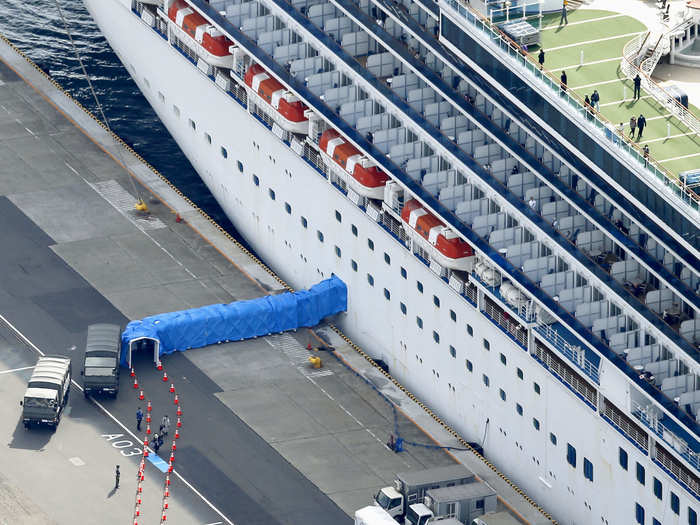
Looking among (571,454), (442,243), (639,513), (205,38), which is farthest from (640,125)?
(205,38)

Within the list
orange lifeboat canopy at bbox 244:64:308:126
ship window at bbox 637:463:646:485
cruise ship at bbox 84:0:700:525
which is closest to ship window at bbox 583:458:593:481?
cruise ship at bbox 84:0:700:525

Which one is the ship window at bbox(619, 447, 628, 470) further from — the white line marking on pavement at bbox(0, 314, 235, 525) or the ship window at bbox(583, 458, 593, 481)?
the white line marking on pavement at bbox(0, 314, 235, 525)

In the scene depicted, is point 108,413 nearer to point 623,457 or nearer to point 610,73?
point 623,457

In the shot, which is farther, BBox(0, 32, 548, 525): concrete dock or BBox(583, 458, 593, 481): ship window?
BBox(0, 32, 548, 525): concrete dock

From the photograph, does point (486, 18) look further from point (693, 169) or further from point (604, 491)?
point (604, 491)

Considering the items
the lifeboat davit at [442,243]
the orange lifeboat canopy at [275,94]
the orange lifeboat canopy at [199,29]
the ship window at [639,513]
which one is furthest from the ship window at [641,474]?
the orange lifeboat canopy at [199,29]

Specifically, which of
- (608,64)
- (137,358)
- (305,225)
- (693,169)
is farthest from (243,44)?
(693,169)

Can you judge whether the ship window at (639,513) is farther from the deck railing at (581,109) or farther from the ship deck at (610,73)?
the ship deck at (610,73)

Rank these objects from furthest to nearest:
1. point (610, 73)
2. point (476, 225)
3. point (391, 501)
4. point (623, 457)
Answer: point (476, 225)
point (391, 501)
point (623, 457)
point (610, 73)
